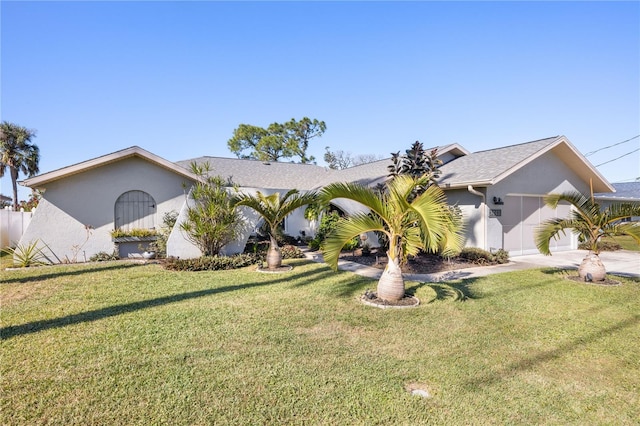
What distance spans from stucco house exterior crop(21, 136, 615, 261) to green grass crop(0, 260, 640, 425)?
185 inches

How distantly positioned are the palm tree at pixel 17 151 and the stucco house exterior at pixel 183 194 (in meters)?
20.0

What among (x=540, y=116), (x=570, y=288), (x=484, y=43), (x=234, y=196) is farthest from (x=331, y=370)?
(x=540, y=116)

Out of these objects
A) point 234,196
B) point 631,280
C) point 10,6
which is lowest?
point 631,280

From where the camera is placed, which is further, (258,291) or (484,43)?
(484,43)

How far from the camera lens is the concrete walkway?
32.6ft

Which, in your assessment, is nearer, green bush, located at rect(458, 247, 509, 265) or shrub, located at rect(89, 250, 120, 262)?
green bush, located at rect(458, 247, 509, 265)

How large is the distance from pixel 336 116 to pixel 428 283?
17805mm

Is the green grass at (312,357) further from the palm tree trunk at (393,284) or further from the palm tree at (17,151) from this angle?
the palm tree at (17,151)

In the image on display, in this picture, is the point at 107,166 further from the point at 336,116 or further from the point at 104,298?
the point at 336,116

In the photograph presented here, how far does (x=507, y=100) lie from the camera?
1636cm

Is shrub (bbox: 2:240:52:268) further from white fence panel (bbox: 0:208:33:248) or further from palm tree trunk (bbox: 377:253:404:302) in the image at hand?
palm tree trunk (bbox: 377:253:404:302)

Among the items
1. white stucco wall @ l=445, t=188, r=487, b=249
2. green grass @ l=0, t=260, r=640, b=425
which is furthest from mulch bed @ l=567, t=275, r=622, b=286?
white stucco wall @ l=445, t=188, r=487, b=249

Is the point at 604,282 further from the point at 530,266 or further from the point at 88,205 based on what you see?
the point at 88,205

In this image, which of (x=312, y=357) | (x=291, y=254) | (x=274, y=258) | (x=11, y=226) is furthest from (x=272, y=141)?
(x=312, y=357)
